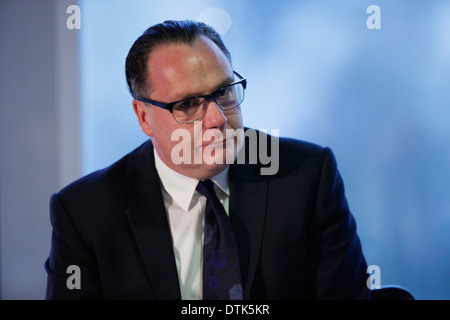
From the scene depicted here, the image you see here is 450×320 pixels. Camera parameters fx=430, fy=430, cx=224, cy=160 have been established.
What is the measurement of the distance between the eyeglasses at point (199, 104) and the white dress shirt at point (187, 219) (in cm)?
19

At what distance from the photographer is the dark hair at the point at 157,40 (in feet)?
3.88

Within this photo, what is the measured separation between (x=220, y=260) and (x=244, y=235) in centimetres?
10

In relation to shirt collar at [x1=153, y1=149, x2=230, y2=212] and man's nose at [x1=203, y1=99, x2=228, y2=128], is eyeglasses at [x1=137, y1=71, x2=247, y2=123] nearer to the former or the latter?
man's nose at [x1=203, y1=99, x2=228, y2=128]

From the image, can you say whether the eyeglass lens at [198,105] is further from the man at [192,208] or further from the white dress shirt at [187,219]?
the white dress shirt at [187,219]

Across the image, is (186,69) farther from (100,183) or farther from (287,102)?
(287,102)

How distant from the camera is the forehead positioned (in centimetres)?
114

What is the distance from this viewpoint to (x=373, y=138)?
6.58 feet

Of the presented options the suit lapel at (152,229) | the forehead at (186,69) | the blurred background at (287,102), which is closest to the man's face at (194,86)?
the forehead at (186,69)

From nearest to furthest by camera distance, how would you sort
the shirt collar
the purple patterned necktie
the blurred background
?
1. the purple patterned necktie
2. the shirt collar
3. the blurred background

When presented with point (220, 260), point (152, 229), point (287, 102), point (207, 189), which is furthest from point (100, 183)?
point (287, 102)

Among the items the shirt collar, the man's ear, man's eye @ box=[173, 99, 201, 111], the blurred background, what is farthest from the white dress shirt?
the blurred background
